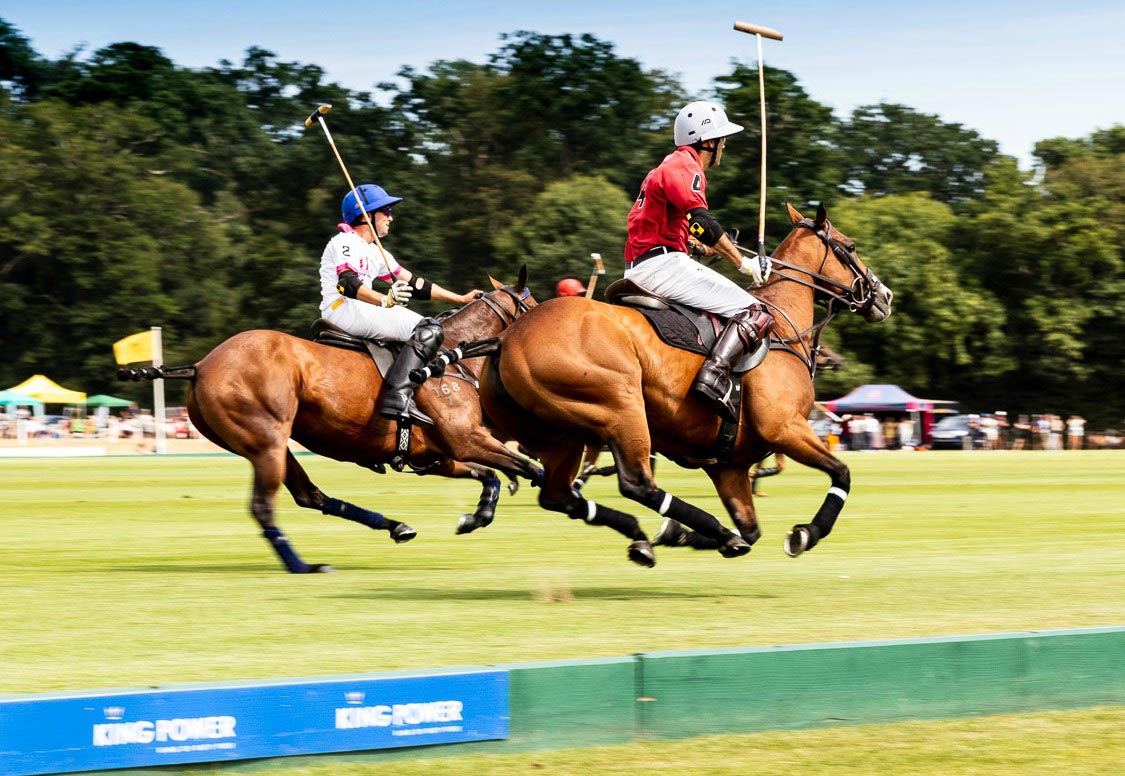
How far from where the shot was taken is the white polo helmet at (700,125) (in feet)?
27.7

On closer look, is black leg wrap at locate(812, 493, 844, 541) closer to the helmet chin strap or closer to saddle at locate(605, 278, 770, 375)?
saddle at locate(605, 278, 770, 375)

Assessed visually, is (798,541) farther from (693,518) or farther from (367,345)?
(367,345)

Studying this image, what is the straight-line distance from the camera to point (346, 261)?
9.95 m

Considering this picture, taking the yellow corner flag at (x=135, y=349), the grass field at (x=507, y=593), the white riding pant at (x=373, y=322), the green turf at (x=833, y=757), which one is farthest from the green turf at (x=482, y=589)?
the yellow corner flag at (x=135, y=349)

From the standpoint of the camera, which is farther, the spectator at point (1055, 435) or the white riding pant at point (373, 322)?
the spectator at point (1055, 435)

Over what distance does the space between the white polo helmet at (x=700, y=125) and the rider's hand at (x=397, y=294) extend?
234 centimetres

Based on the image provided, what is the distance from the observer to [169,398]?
6147cm

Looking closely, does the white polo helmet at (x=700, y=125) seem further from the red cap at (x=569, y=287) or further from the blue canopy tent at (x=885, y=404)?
the blue canopy tent at (x=885, y=404)

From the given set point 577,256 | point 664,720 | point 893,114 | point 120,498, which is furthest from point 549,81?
point 664,720

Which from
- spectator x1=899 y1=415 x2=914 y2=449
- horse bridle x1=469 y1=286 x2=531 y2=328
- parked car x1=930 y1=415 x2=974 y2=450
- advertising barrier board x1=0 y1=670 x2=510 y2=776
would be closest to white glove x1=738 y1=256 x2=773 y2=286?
horse bridle x1=469 y1=286 x2=531 y2=328

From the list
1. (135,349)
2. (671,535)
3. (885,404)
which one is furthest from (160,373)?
(885,404)

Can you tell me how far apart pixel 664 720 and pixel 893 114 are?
8216cm

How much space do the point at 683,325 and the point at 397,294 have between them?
8.36 feet

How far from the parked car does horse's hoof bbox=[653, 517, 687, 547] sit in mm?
44094
